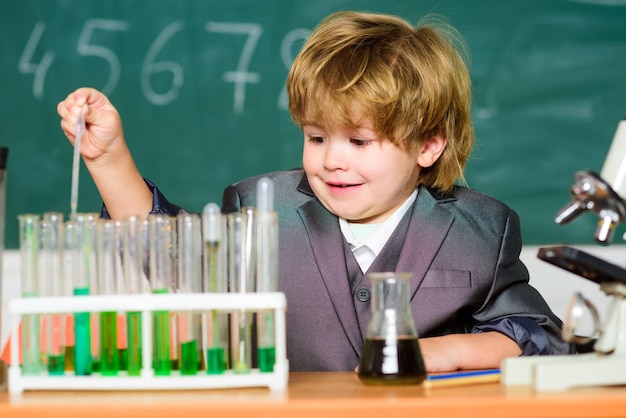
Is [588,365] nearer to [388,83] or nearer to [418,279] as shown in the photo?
[418,279]

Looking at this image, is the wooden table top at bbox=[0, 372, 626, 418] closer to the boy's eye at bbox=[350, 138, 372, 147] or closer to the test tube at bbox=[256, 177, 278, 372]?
the test tube at bbox=[256, 177, 278, 372]

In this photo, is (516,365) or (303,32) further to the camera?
(303,32)

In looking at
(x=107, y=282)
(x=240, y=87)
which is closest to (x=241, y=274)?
(x=107, y=282)

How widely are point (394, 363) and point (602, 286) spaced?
0.30 m

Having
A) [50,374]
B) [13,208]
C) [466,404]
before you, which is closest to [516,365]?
[466,404]

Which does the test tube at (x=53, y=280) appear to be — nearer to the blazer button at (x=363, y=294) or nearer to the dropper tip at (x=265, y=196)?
the dropper tip at (x=265, y=196)

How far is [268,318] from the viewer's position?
1.02 meters

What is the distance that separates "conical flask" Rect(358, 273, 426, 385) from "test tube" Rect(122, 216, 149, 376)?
274mm

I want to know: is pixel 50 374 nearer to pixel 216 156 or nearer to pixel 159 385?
pixel 159 385

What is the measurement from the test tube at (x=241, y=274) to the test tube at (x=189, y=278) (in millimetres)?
40

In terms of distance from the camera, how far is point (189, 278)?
1.05m

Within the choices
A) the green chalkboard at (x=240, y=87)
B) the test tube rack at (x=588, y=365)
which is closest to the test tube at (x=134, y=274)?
the test tube rack at (x=588, y=365)

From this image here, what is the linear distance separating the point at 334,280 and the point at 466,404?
61 cm

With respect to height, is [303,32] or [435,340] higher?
[303,32]
